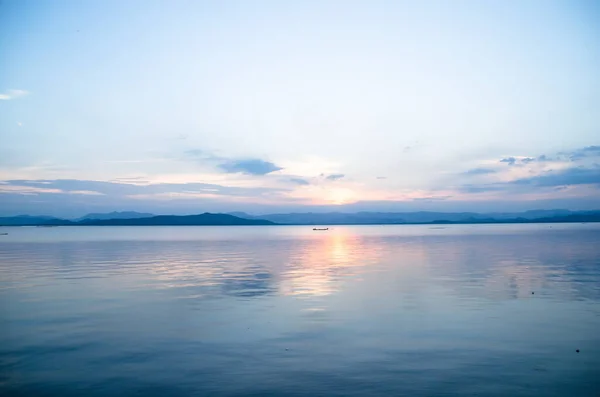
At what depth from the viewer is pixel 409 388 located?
563 inches

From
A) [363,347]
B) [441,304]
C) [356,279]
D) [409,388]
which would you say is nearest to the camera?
[409,388]

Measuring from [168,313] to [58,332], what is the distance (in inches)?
222

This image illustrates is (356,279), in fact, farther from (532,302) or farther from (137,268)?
(137,268)

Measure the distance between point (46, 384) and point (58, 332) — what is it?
758cm

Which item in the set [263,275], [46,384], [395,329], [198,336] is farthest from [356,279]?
[46,384]

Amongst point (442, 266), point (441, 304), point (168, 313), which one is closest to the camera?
point (168, 313)

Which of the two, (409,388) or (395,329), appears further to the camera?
(395,329)

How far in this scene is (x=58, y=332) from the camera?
21891mm

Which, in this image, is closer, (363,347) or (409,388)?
(409,388)

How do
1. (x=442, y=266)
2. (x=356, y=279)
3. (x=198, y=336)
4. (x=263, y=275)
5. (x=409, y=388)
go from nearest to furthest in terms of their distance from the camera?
(x=409, y=388), (x=198, y=336), (x=356, y=279), (x=263, y=275), (x=442, y=266)

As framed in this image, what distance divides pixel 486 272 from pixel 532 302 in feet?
51.7

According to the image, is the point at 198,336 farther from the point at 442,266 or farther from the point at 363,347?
the point at 442,266

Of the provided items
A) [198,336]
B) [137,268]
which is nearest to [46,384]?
[198,336]

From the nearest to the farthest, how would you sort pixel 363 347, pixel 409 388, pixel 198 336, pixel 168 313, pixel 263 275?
pixel 409 388
pixel 363 347
pixel 198 336
pixel 168 313
pixel 263 275
